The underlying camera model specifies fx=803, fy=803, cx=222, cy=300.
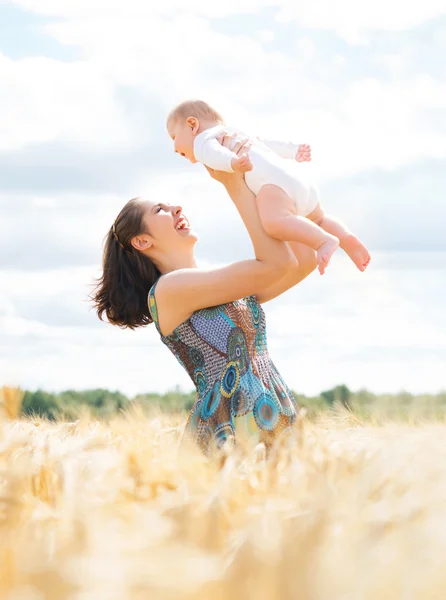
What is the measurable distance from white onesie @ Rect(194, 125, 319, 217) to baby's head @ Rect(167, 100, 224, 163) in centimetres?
10

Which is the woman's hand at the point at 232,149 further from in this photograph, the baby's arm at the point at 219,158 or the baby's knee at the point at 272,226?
the baby's knee at the point at 272,226

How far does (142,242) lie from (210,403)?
650 mm

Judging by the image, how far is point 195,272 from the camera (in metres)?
2.64

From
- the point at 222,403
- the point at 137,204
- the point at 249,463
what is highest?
the point at 137,204

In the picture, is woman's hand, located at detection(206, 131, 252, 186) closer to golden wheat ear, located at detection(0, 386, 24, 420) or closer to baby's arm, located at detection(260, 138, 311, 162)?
baby's arm, located at detection(260, 138, 311, 162)

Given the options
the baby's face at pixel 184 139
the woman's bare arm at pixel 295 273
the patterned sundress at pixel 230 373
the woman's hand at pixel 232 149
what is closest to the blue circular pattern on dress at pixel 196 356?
the patterned sundress at pixel 230 373

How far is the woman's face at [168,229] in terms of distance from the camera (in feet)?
9.38

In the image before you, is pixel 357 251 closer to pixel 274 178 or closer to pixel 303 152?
pixel 274 178

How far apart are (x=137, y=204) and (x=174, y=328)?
19.7 inches

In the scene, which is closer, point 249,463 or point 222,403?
point 249,463

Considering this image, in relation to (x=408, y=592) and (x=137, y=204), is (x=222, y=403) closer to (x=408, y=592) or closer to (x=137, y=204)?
(x=137, y=204)

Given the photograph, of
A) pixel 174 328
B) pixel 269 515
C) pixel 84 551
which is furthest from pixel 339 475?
pixel 174 328

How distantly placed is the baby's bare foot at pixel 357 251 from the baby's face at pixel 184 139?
0.68 meters

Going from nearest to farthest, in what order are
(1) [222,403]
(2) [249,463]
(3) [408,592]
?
(3) [408,592] < (2) [249,463] < (1) [222,403]
